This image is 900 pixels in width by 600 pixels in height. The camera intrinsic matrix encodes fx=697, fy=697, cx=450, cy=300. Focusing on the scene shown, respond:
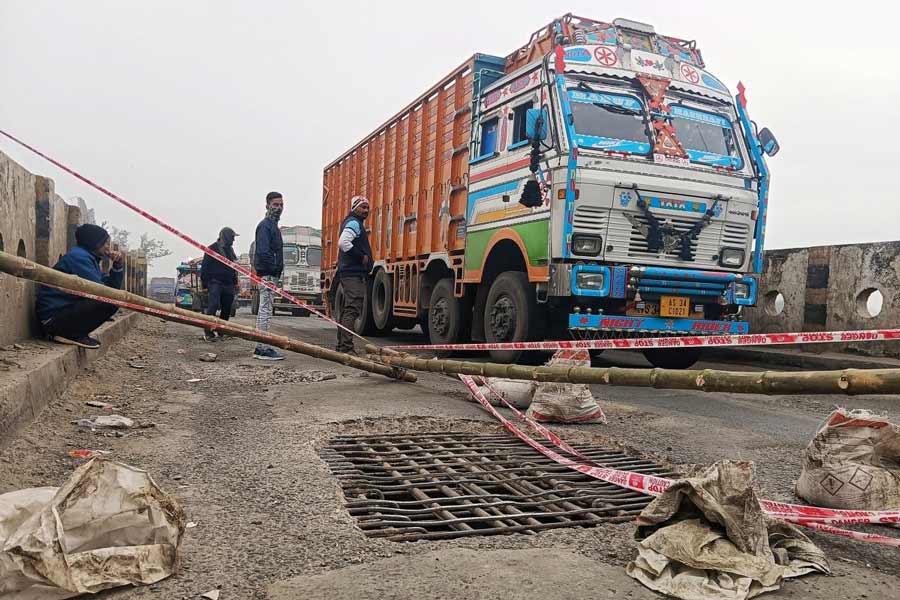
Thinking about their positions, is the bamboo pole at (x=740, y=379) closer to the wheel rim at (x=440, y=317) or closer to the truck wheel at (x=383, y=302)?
the wheel rim at (x=440, y=317)

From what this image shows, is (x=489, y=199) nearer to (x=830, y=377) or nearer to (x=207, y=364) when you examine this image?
(x=207, y=364)

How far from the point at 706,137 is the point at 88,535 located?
6.66 m

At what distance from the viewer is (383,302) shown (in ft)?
36.0

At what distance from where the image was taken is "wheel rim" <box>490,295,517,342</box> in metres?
7.01

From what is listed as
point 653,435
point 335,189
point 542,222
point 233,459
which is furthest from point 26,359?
point 335,189

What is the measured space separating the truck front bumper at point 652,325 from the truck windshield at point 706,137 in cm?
157

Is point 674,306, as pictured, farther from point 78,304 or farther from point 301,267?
point 301,267

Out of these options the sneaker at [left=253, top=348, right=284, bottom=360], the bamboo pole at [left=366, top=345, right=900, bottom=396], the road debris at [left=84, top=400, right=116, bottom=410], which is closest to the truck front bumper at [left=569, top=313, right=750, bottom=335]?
the bamboo pole at [left=366, top=345, right=900, bottom=396]

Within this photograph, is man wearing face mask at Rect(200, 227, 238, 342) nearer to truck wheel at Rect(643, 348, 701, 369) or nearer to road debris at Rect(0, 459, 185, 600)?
truck wheel at Rect(643, 348, 701, 369)

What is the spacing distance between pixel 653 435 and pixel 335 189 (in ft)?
37.6

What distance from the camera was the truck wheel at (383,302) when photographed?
34.8ft

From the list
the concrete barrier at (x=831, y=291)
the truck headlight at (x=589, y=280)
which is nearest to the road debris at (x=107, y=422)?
the truck headlight at (x=589, y=280)

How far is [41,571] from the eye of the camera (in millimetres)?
1718

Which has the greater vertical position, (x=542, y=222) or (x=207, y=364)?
(x=542, y=222)
